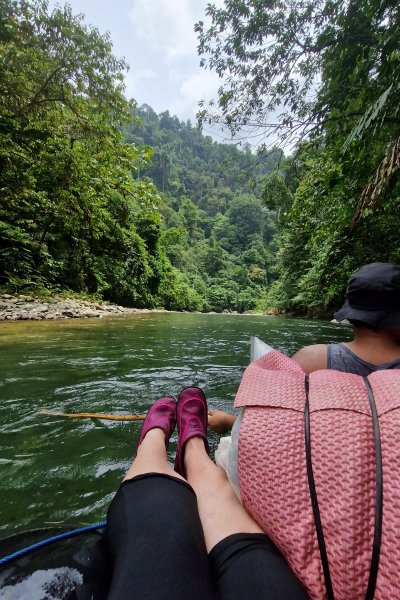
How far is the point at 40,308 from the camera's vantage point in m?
8.91

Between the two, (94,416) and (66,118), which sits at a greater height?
(66,118)

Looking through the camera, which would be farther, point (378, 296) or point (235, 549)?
point (378, 296)

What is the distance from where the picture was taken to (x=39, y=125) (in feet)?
19.0

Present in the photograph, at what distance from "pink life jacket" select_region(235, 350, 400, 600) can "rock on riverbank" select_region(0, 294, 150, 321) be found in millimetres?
8259

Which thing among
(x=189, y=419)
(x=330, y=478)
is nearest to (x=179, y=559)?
(x=330, y=478)

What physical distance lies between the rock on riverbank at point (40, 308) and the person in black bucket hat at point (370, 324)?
8021 mm

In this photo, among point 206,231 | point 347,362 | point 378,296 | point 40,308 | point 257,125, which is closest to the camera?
point 378,296

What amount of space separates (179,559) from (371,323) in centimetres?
116

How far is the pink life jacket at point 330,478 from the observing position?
0.64 m

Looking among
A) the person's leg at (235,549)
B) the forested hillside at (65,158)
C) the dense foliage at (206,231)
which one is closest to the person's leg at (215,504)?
the person's leg at (235,549)

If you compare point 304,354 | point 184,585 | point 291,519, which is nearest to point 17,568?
point 184,585

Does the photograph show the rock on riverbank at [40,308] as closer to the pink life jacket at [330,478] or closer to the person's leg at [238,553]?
the person's leg at [238,553]

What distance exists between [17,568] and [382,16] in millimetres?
5570

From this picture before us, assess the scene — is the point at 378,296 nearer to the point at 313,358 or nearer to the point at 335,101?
the point at 313,358
